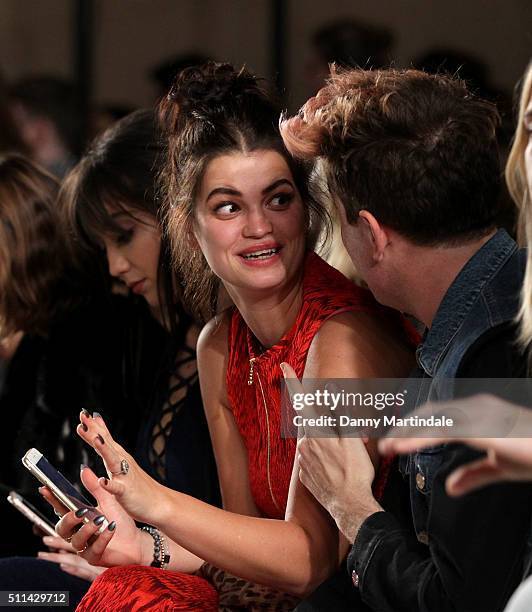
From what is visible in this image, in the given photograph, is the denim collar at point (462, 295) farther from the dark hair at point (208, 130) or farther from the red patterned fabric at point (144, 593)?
the red patterned fabric at point (144, 593)

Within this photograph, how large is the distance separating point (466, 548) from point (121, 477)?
498 mm

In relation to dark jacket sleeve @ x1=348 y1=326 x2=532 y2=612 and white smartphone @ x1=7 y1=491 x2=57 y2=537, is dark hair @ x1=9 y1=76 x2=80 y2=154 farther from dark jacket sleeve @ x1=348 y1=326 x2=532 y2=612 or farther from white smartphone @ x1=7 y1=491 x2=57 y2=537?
dark jacket sleeve @ x1=348 y1=326 x2=532 y2=612

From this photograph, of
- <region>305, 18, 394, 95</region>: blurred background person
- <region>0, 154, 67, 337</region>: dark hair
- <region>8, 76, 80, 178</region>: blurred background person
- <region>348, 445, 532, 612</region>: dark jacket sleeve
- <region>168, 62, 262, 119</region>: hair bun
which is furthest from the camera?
<region>8, 76, 80, 178</region>: blurred background person

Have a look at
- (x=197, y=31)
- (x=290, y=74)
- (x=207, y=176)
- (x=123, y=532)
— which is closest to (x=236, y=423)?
(x=123, y=532)

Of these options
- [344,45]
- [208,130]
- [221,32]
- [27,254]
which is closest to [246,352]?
[208,130]

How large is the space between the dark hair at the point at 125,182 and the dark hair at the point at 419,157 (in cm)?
69

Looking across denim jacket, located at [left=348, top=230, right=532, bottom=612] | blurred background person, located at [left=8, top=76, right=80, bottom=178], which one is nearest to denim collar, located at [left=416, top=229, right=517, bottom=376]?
denim jacket, located at [left=348, top=230, right=532, bottom=612]

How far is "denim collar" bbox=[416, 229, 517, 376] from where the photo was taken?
1.49m

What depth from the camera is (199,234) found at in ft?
6.19

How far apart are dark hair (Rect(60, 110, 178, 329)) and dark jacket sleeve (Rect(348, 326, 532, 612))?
92cm

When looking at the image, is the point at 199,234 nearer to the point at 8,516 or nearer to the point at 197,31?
the point at 8,516

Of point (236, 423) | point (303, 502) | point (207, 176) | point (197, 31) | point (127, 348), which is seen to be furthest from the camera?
point (197, 31)

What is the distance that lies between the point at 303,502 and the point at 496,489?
457mm

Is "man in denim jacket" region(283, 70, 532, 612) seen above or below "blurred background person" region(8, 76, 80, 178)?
below
